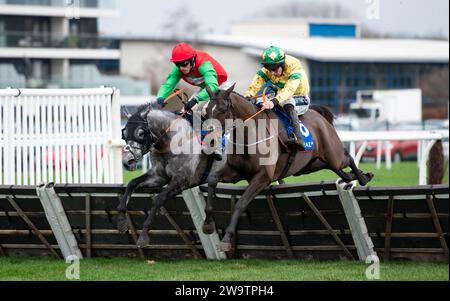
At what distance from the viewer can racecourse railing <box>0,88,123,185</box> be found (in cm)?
1194

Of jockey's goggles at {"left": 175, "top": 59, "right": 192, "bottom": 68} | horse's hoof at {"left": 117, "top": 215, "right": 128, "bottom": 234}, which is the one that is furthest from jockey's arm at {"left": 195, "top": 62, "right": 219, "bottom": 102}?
horse's hoof at {"left": 117, "top": 215, "right": 128, "bottom": 234}

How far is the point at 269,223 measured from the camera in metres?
9.49

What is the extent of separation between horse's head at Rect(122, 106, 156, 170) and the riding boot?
61.4 inches

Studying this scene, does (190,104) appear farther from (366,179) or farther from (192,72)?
(366,179)

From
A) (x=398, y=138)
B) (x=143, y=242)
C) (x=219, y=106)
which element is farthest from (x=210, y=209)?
(x=398, y=138)

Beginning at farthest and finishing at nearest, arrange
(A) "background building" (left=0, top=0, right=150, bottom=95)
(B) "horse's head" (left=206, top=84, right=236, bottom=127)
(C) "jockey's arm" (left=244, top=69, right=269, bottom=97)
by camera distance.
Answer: (A) "background building" (left=0, top=0, right=150, bottom=95), (C) "jockey's arm" (left=244, top=69, right=269, bottom=97), (B) "horse's head" (left=206, top=84, right=236, bottom=127)

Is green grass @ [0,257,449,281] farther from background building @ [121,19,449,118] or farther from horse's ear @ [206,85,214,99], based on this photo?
background building @ [121,19,449,118]

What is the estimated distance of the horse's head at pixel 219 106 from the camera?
9.55 metres

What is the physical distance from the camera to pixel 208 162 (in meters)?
10.1

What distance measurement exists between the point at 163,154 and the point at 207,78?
2.98 ft

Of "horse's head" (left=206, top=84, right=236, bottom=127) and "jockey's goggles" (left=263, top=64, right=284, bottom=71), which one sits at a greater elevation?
"jockey's goggles" (left=263, top=64, right=284, bottom=71)

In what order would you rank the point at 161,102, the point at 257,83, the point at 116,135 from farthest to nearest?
1. the point at 116,135
2. the point at 257,83
3. the point at 161,102

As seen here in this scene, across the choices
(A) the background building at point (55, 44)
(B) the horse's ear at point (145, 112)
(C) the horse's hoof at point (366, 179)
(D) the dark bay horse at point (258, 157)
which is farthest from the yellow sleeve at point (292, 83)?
(A) the background building at point (55, 44)
